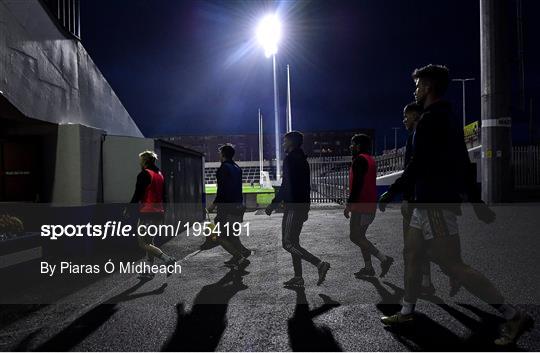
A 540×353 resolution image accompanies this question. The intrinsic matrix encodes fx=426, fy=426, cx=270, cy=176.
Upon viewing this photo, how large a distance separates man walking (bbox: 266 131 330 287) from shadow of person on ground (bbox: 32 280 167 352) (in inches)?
66.8

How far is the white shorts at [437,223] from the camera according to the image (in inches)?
131

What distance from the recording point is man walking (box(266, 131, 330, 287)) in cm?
523

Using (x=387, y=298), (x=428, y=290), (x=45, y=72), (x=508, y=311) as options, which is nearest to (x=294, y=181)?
(x=387, y=298)

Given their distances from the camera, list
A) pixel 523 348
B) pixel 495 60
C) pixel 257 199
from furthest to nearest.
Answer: pixel 257 199 → pixel 495 60 → pixel 523 348

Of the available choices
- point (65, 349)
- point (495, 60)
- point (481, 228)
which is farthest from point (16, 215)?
point (495, 60)

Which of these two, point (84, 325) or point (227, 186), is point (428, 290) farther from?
point (84, 325)

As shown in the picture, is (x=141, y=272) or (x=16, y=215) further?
(x=16, y=215)

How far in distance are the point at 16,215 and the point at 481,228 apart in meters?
9.76

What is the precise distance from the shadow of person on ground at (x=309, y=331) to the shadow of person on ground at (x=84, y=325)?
1.81m

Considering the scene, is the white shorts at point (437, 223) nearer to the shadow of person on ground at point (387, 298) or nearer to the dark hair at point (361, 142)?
the shadow of person on ground at point (387, 298)

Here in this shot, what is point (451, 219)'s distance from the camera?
132 inches

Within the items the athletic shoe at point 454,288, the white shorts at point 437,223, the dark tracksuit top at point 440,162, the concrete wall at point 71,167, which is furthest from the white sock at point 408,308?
the concrete wall at point 71,167

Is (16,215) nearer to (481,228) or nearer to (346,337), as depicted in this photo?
(346,337)

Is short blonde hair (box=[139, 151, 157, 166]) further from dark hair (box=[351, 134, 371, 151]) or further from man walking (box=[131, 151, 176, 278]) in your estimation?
dark hair (box=[351, 134, 371, 151])
